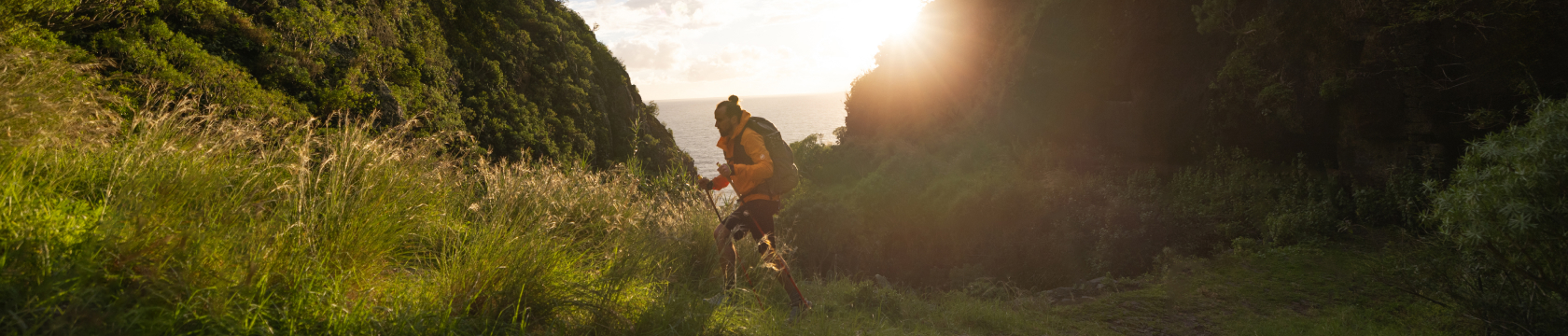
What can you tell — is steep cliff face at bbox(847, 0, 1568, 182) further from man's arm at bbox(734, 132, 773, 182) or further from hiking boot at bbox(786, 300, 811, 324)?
man's arm at bbox(734, 132, 773, 182)

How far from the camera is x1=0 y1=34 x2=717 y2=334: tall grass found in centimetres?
183

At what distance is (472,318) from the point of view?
249cm

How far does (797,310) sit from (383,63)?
842 centimetres

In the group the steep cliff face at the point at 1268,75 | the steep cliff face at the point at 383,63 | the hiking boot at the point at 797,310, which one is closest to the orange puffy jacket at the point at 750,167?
the hiking boot at the point at 797,310

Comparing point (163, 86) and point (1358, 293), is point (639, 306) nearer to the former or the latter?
point (163, 86)

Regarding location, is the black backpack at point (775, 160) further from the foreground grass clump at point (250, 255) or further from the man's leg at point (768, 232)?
the foreground grass clump at point (250, 255)

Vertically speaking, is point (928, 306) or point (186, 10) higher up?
point (186, 10)

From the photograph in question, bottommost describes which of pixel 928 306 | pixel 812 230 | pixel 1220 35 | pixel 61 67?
pixel 812 230

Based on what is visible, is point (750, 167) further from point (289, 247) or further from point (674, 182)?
point (674, 182)

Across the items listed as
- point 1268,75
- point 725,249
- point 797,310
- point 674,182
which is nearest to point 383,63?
point 674,182

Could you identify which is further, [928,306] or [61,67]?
[928,306]

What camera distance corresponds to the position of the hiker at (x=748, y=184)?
4.82m

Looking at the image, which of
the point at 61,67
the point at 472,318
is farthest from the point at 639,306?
the point at 61,67

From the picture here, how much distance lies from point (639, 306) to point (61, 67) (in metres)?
3.76
